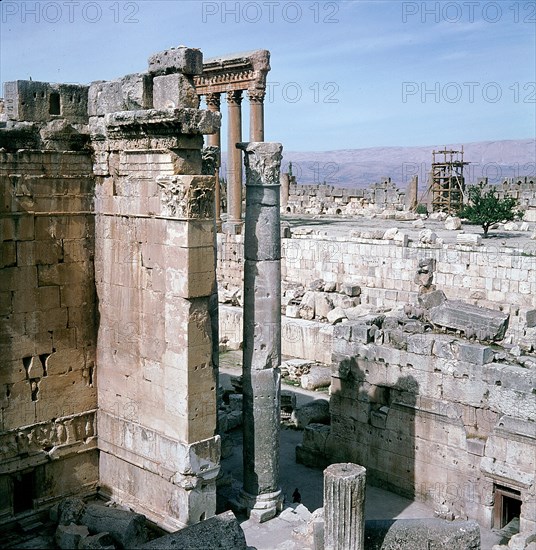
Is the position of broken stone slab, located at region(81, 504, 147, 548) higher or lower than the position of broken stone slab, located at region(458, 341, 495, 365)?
lower

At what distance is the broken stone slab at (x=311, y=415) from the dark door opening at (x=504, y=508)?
4.76 m

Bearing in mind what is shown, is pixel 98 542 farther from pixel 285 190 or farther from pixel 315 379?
pixel 285 190

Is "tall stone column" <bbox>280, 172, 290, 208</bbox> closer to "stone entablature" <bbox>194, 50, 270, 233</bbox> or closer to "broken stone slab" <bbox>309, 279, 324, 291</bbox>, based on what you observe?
"stone entablature" <bbox>194, 50, 270, 233</bbox>

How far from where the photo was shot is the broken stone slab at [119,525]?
9141 millimetres

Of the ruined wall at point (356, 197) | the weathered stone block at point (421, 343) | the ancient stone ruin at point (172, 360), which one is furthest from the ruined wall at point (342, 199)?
the weathered stone block at point (421, 343)

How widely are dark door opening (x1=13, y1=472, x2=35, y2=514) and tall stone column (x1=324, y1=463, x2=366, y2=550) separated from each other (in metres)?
4.26

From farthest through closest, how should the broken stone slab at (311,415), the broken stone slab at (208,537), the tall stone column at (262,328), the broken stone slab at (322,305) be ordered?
the broken stone slab at (322,305) < the broken stone slab at (311,415) < the tall stone column at (262,328) < the broken stone slab at (208,537)

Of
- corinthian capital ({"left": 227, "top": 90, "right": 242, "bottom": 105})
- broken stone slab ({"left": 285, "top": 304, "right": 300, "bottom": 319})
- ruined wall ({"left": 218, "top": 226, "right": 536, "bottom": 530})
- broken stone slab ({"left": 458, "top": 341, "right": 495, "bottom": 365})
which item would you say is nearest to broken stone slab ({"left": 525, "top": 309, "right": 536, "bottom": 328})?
ruined wall ({"left": 218, "top": 226, "right": 536, "bottom": 530})

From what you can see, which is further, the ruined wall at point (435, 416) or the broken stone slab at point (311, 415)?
the broken stone slab at point (311, 415)

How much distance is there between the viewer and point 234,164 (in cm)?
2603

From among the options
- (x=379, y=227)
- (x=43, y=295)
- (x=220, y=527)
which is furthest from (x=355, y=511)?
(x=379, y=227)

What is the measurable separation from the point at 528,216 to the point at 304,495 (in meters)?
25.5

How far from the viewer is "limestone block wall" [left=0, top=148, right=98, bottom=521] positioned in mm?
9984

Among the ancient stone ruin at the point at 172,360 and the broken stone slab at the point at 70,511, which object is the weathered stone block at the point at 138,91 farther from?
the broken stone slab at the point at 70,511
